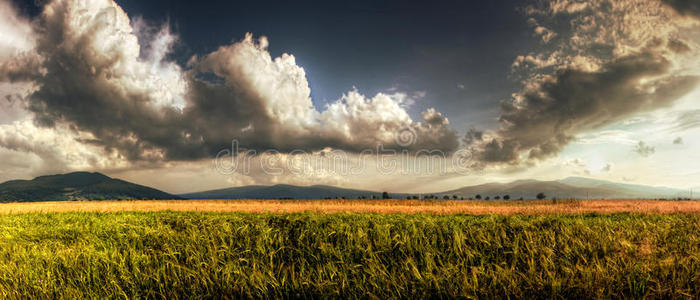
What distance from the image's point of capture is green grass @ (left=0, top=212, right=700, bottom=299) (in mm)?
4566

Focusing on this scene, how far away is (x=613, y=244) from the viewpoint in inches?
265

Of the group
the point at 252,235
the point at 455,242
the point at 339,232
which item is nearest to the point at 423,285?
the point at 455,242

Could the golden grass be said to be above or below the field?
below

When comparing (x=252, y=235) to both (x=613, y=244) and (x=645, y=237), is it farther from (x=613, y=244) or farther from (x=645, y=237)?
(x=645, y=237)

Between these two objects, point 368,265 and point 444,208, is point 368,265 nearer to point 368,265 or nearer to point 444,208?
point 368,265

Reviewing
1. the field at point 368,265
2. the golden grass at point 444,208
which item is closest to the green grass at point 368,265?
the field at point 368,265

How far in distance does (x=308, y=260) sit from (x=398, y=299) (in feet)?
9.88

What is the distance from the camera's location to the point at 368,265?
5.97m

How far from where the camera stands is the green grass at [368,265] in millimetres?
4566

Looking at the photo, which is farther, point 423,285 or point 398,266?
point 398,266

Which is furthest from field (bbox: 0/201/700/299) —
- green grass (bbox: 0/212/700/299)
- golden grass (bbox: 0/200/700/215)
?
golden grass (bbox: 0/200/700/215)

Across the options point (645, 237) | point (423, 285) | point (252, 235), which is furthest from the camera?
point (252, 235)

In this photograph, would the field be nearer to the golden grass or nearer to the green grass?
the green grass

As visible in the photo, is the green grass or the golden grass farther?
the golden grass
